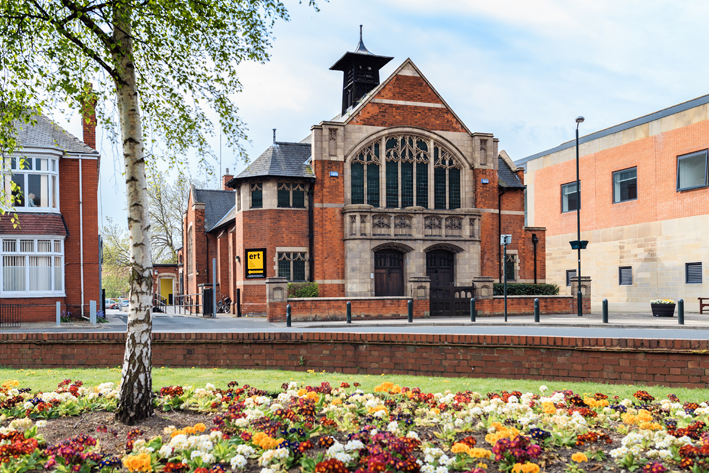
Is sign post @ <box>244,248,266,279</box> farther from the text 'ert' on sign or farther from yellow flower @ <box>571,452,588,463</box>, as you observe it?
yellow flower @ <box>571,452,588,463</box>

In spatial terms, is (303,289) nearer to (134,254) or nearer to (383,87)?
(383,87)

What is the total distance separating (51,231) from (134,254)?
21.2 metres

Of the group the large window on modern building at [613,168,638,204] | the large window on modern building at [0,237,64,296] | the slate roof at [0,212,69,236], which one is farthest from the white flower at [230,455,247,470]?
the large window on modern building at [613,168,638,204]

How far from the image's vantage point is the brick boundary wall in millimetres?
8617

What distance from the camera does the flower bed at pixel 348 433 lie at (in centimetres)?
491

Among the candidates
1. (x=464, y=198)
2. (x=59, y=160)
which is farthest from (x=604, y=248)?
(x=59, y=160)

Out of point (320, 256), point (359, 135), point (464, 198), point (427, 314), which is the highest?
point (359, 135)

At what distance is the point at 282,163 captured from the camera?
103 feet

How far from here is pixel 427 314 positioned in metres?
27.6

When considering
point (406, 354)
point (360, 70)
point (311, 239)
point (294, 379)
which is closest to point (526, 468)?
point (294, 379)

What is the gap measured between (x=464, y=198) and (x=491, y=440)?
2860 centimetres

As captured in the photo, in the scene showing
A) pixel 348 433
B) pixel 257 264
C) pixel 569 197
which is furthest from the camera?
pixel 569 197

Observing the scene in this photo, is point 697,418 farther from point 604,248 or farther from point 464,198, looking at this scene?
point 604,248

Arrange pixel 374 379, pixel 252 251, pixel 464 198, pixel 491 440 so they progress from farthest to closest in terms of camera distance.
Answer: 1. pixel 464 198
2. pixel 252 251
3. pixel 374 379
4. pixel 491 440
